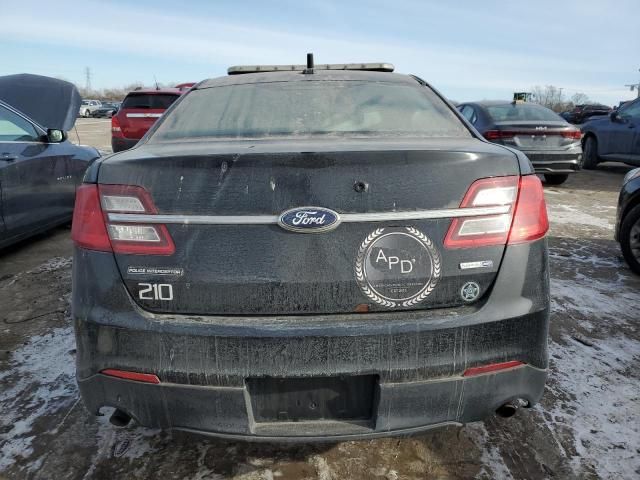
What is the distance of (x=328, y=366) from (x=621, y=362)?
2.16 m

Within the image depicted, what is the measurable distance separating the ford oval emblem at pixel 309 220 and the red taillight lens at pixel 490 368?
2.10 feet

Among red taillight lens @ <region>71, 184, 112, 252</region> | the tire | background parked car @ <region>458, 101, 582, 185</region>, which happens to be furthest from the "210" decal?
the tire

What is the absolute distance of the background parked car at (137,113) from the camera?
423 inches

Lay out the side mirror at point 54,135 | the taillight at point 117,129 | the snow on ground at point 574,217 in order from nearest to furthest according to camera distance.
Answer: the side mirror at point 54,135 < the snow on ground at point 574,217 < the taillight at point 117,129

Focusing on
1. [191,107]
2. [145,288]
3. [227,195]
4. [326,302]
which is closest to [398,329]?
[326,302]

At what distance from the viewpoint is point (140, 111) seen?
10.7m

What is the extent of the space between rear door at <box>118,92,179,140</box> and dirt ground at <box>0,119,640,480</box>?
7889 millimetres

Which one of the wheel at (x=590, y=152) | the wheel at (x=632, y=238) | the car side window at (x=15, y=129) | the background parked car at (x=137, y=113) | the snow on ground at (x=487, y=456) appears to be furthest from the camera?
the wheel at (x=590, y=152)

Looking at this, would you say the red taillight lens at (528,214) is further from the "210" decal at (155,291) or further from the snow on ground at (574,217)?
the snow on ground at (574,217)

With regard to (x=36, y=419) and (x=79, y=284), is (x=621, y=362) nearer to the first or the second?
(x=79, y=284)

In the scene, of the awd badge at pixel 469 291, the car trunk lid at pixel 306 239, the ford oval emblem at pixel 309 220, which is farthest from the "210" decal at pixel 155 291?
the awd badge at pixel 469 291

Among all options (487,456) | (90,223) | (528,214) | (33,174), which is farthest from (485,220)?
(33,174)

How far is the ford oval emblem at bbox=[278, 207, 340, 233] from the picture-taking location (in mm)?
1649

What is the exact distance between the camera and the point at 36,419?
241cm
